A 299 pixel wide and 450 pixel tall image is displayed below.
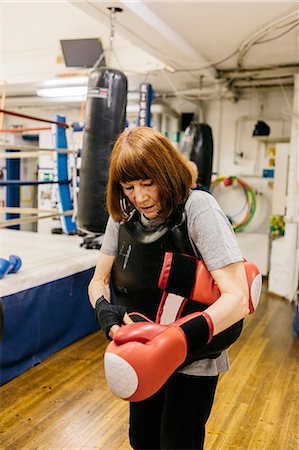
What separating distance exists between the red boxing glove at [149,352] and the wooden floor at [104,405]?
4.30 ft

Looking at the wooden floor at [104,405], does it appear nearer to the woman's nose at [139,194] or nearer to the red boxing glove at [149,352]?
the red boxing glove at [149,352]

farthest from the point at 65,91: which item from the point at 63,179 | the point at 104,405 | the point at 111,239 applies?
the point at 111,239

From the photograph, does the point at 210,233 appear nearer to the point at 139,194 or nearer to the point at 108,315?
the point at 139,194

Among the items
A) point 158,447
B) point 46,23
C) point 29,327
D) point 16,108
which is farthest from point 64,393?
point 16,108

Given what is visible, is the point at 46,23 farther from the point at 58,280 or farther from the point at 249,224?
the point at 249,224

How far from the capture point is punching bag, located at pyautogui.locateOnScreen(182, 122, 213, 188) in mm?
5176

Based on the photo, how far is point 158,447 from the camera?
1370mm

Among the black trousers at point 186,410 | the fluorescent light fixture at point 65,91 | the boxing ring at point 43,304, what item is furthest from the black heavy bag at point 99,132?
the fluorescent light fixture at point 65,91

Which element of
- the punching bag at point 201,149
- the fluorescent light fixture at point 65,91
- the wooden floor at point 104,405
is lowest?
the wooden floor at point 104,405

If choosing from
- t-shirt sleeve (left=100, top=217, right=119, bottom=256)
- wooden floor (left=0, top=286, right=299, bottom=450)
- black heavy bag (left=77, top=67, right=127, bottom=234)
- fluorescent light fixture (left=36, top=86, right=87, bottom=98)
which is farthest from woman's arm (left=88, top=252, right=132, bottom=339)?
fluorescent light fixture (left=36, top=86, right=87, bottom=98)

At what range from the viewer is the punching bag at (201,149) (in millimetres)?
5176

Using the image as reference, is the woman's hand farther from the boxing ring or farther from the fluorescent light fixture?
the fluorescent light fixture

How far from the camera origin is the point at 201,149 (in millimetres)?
5176

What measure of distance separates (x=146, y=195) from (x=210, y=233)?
8.2 inches
